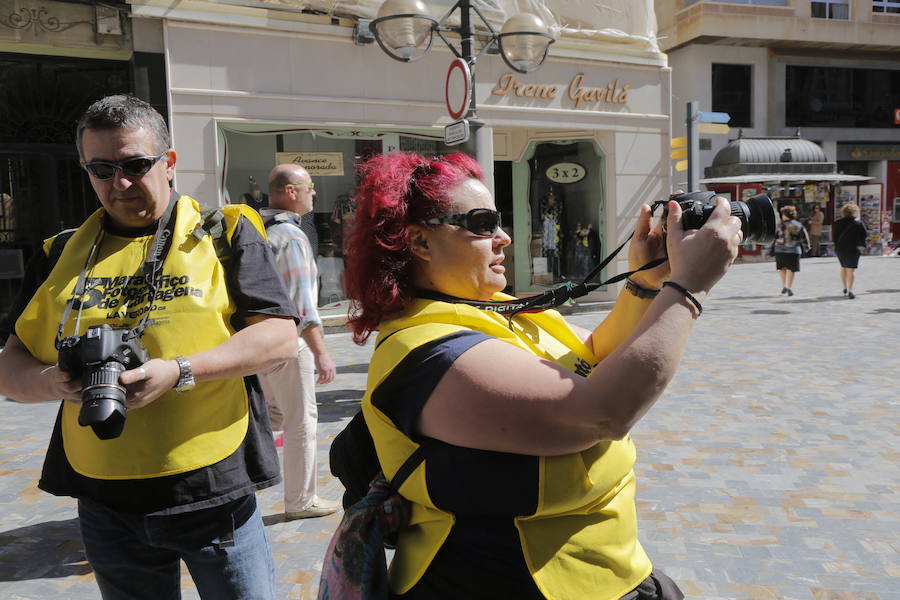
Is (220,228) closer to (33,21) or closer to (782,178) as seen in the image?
(33,21)

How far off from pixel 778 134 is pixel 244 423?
97.1ft

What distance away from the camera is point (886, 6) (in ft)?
93.9

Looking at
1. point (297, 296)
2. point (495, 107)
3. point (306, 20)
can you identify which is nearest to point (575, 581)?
point (297, 296)

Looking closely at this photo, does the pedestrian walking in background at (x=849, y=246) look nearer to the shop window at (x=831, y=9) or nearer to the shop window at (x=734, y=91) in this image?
the shop window at (x=734, y=91)

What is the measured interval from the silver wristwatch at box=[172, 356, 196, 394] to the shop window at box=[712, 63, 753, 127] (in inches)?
1108

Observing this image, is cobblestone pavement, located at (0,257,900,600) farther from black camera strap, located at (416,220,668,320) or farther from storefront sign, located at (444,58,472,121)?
storefront sign, located at (444,58,472,121)

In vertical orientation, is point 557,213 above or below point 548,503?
above

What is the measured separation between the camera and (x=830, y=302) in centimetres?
1317

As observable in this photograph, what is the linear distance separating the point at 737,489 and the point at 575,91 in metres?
9.88

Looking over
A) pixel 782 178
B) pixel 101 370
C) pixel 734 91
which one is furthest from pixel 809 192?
pixel 101 370

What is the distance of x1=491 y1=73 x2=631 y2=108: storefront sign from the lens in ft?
40.1

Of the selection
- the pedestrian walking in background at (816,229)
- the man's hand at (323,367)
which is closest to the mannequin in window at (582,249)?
the man's hand at (323,367)

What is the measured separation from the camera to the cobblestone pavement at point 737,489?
328 centimetres

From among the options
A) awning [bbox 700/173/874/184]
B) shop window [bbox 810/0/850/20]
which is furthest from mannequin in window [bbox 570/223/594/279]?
shop window [bbox 810/0/850/20]
